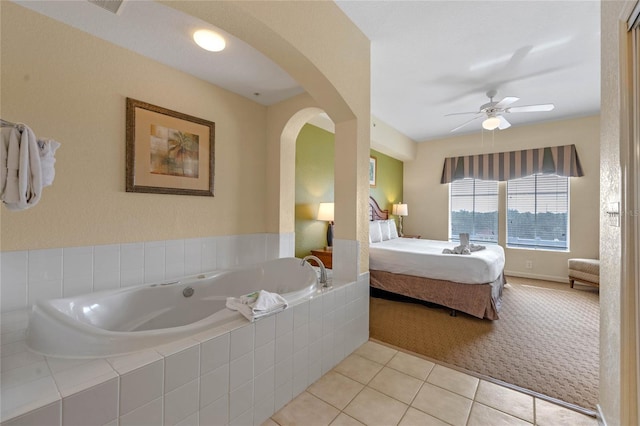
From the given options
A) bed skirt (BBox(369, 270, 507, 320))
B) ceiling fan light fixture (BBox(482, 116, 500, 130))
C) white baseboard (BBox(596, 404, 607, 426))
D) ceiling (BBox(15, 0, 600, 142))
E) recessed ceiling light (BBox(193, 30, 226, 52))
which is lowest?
white baseboard (BBox(596, 404, 607, 426))

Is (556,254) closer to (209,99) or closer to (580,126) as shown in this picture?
(580,126)

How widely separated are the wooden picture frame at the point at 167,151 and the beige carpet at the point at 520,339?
2266 mm

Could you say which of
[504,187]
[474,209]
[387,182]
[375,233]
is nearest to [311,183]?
[375,233]

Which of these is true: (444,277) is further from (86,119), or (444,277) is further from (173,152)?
(86,119)

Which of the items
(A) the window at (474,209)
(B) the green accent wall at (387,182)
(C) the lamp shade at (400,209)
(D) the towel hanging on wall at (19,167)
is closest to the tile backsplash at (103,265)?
(D) the towel hanging on wall at (19,167)

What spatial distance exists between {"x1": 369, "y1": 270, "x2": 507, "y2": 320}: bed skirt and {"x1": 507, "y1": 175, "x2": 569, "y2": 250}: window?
7.66 feet

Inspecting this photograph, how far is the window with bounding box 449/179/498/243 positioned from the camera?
5098 millimetres

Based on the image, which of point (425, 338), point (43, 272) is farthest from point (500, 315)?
point (43, 272)

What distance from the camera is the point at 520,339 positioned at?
2414mm

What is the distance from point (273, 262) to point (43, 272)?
5.42 ft

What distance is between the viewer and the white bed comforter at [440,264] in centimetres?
287

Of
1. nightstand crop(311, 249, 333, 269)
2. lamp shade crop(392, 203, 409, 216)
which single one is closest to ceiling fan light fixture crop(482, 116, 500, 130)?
lamp shade crop(392, 203, 409, 216)

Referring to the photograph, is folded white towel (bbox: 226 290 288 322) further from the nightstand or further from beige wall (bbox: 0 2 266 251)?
the nightstand

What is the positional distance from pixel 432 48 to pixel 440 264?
225 cm
